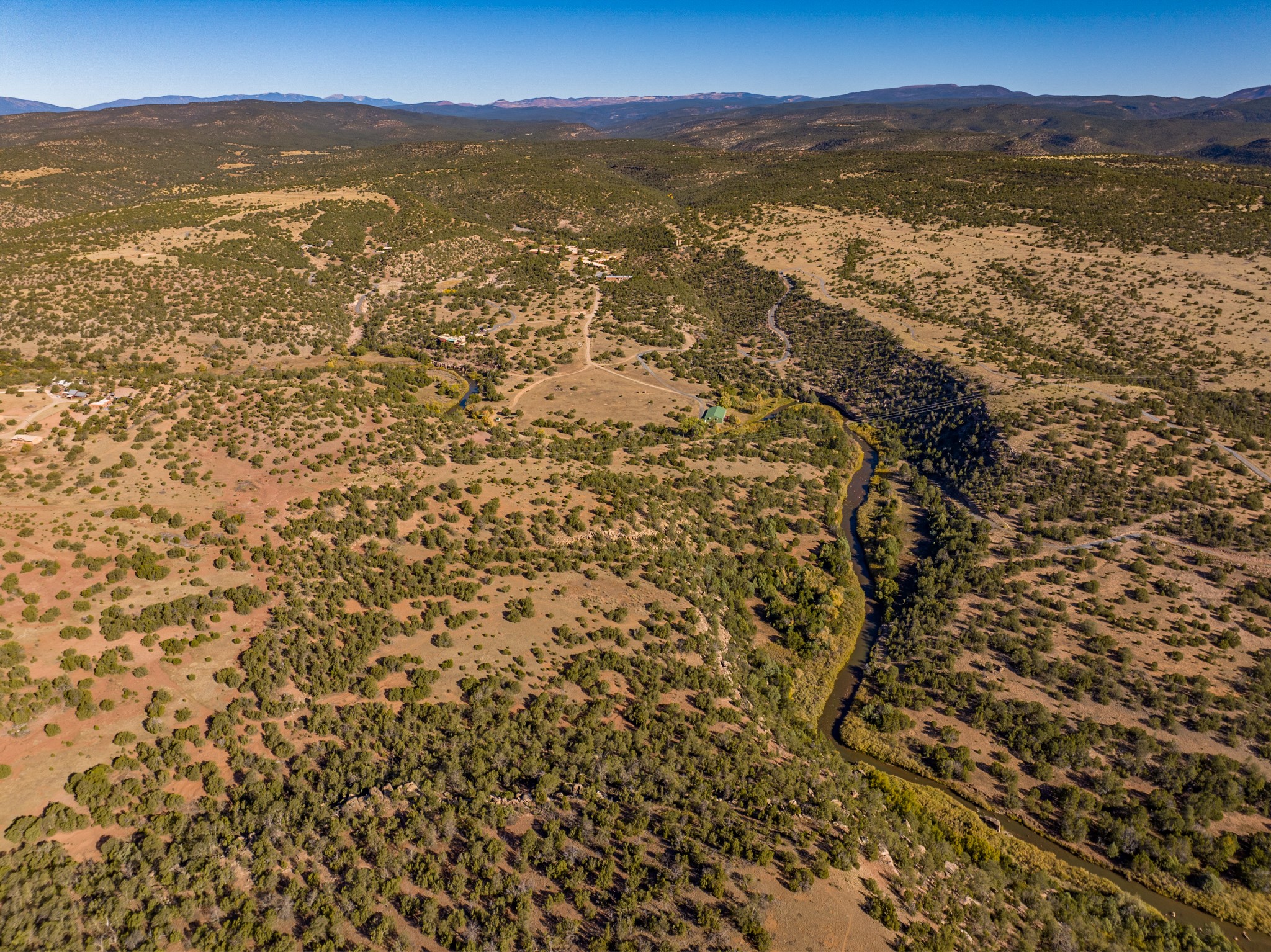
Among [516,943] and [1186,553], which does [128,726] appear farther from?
[1186,553]

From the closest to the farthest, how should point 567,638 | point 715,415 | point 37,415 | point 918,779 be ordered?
point 918,779 → point 567,638 → point 37,415 → point 715,415

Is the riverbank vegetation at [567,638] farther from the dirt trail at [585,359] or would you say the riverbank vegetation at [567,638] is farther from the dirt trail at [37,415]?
the dirt trail at [585,359]

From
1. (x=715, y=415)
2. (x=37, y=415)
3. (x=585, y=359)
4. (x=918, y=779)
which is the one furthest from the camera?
(x=585, y=359)

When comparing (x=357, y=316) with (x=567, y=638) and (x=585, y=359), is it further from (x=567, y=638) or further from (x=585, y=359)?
(x=567, y=638)

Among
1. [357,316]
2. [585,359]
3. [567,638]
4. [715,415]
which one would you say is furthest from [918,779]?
[357,316]

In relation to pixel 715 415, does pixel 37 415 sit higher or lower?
higher

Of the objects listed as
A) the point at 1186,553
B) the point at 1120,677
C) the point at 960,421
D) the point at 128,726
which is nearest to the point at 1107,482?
the point at 1186,553

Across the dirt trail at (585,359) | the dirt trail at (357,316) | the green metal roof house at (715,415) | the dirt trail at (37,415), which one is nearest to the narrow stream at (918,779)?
the green metal roof house at (715,415)
